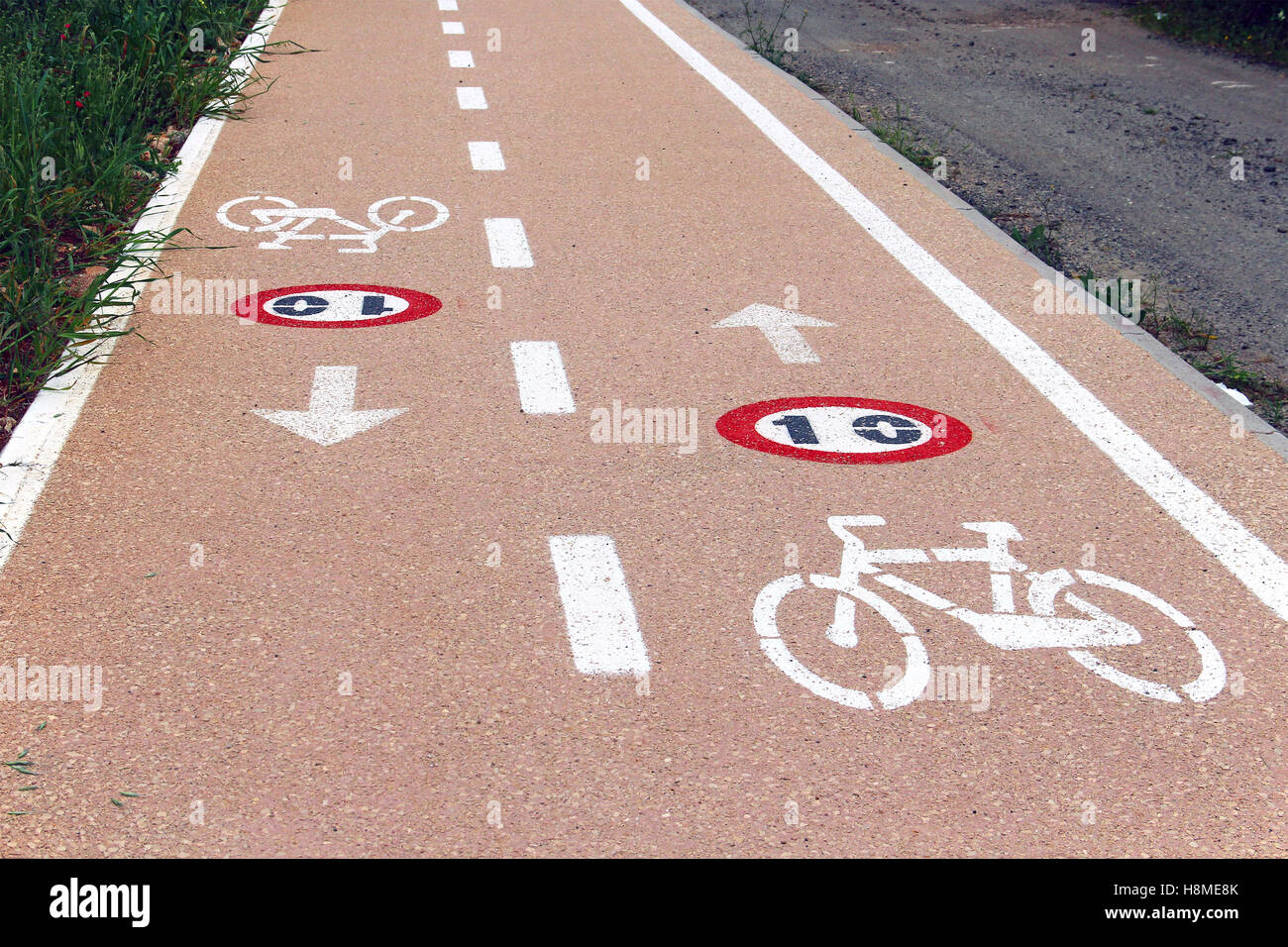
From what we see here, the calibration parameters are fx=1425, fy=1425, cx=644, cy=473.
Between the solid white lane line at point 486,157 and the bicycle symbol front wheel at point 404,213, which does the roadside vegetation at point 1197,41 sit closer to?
the solid white lane line at point 486,157

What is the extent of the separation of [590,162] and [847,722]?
7420 millimetres

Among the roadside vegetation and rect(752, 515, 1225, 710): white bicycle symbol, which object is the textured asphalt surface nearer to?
rect(752, 515, 1225, 710): white bicycle symbol

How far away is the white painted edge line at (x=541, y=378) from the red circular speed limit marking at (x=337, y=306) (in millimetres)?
799

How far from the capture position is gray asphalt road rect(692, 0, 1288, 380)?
898 centimetres

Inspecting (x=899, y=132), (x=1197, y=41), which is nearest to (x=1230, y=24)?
(x=1197, y=41)

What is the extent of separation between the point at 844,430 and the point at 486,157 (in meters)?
5.61

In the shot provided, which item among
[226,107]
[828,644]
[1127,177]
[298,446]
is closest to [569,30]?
[226,107]

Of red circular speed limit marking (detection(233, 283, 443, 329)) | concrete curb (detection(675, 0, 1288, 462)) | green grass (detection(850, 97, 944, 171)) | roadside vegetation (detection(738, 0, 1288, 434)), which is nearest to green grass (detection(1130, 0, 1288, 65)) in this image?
roadside vegetation (detection(738, 0, 1288, 434))

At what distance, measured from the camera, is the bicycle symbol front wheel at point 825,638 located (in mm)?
4379

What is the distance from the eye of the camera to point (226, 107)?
11914 millimetres

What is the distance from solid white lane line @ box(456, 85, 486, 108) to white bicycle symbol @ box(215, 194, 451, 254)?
3224 millimetres

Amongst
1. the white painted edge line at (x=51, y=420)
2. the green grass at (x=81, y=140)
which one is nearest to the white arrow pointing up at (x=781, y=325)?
the white painted edge line at (x=51, y=420)

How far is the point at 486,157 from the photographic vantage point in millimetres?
11031
